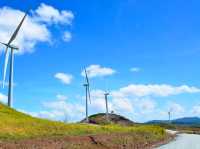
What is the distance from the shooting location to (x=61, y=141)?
40.0m

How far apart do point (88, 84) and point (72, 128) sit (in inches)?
1897

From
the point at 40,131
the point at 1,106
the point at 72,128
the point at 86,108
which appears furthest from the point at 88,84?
the point at 40,131

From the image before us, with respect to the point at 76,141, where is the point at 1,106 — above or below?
above

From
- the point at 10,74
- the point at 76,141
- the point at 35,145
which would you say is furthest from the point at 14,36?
the point at 35,145

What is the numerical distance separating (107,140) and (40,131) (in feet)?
25.1

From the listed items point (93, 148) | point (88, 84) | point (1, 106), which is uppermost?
point (88, 84)

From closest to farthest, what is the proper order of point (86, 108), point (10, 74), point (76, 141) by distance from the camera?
point (76, 141)
point (10, 74)
point (86, 108)

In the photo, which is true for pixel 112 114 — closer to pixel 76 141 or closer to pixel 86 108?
pixel 86 108

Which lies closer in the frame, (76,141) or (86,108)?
(76,141)

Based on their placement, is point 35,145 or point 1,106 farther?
point 1,106

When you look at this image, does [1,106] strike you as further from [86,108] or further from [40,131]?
[86,108]

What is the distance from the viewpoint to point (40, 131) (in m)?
50.4

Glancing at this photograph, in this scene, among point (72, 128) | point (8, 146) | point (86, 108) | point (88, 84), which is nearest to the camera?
point (8, 146)

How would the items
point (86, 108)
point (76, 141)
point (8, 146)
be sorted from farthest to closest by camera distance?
point (86, 108) → point (76, 141) → point (8, 146)
